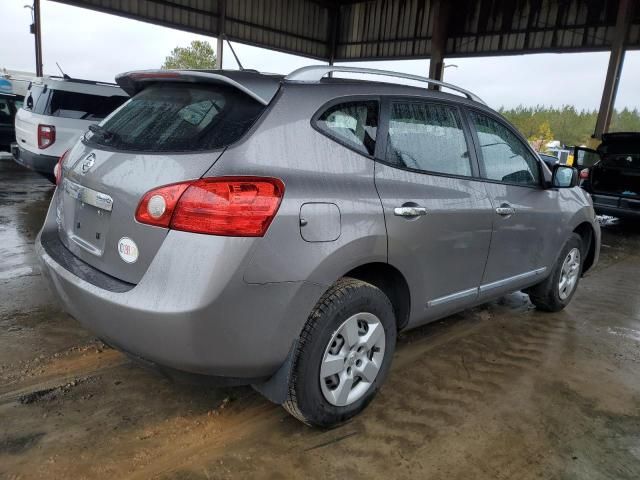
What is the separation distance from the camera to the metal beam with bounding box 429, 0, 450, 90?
17.6 metres

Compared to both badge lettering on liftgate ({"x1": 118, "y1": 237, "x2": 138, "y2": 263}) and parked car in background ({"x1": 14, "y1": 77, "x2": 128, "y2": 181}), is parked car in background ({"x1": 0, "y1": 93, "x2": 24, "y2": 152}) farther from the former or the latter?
badge lettering on liftgate ({"x1": 118, "y1": 237, "x2": 138, "y2": 263})

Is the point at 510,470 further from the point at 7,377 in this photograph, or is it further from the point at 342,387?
the point at 7,377

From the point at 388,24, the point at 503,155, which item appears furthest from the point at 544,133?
the point at 503,155

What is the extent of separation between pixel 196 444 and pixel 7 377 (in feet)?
4.09

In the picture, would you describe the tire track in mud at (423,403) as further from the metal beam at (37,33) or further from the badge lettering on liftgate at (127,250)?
the metal beam at (37,33)

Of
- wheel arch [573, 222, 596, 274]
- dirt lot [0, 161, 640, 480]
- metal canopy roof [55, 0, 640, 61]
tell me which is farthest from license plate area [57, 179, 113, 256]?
metal canopy roof [55, 0, 640, 61]

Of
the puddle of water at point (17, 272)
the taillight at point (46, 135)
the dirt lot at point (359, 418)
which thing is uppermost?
the taillight at point (46, 135)

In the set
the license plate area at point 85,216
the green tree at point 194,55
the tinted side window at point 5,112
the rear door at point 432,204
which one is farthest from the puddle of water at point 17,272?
the green tree at point 194,55

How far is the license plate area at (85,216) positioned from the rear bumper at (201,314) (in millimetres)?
228

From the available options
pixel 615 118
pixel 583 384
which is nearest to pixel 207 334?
pixel 583 384

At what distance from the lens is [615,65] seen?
1386 cm

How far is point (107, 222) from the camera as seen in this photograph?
2.13 meters

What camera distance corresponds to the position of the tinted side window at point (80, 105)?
723 centimetres

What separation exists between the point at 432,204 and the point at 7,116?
11275 millimetres
